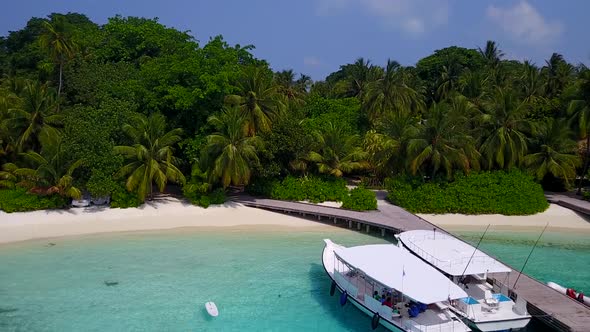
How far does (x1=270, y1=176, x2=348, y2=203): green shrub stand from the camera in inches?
1443

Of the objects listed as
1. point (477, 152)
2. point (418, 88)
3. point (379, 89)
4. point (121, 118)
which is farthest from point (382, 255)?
point (418, 88)

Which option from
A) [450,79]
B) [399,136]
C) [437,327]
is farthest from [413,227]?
[450,79]

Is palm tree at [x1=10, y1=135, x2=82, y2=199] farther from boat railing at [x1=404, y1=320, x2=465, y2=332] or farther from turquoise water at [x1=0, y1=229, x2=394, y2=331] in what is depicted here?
boat railing at [x1=404, y1=320, x2=465, y2=332]

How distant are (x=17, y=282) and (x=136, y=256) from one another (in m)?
5.84

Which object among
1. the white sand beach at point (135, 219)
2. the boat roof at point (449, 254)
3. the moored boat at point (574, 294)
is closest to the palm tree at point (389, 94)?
the white sand beach at point (135, 219)

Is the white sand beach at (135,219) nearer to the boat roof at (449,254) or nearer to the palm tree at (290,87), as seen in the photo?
the boat roof at (449,254)

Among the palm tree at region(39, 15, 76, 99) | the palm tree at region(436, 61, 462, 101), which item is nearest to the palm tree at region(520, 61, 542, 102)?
the palm tree at region(436, 61, 462, 101)

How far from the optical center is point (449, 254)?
21141mm

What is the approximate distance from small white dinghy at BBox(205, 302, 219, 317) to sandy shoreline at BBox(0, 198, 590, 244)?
12499mm

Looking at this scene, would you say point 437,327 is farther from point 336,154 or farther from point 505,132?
point 505,132

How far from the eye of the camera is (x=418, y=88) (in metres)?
57.0

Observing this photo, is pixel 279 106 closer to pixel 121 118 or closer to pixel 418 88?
pixel 121 118

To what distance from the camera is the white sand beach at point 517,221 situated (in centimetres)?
3284

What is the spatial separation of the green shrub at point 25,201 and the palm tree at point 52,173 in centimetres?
55
